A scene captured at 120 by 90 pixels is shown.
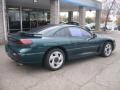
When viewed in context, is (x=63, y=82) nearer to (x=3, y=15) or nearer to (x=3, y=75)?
(x=3, y=75)

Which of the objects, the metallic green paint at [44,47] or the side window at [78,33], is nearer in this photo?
the metallic green paint at [44,47]

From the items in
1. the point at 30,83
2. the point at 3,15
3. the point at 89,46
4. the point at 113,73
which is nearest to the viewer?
the point at 30,83

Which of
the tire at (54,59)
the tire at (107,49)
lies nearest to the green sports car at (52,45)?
the tire at (54,59)

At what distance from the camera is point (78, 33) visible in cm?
540

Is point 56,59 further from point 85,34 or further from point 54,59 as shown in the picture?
point 85,34

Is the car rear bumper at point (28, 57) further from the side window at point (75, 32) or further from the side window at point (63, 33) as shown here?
the side window at point (75, 32)

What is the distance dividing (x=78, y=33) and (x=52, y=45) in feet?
4.29

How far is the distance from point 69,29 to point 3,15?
17.2 ft

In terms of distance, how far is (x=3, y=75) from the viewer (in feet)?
14.2

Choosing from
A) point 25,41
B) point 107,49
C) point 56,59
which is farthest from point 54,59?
point 107,49

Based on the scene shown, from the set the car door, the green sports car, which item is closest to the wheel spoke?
the green sports car

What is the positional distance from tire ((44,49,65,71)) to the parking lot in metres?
0.16

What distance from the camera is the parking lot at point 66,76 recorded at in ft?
12.0

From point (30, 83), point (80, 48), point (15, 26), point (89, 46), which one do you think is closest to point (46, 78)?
point (30, 83)
